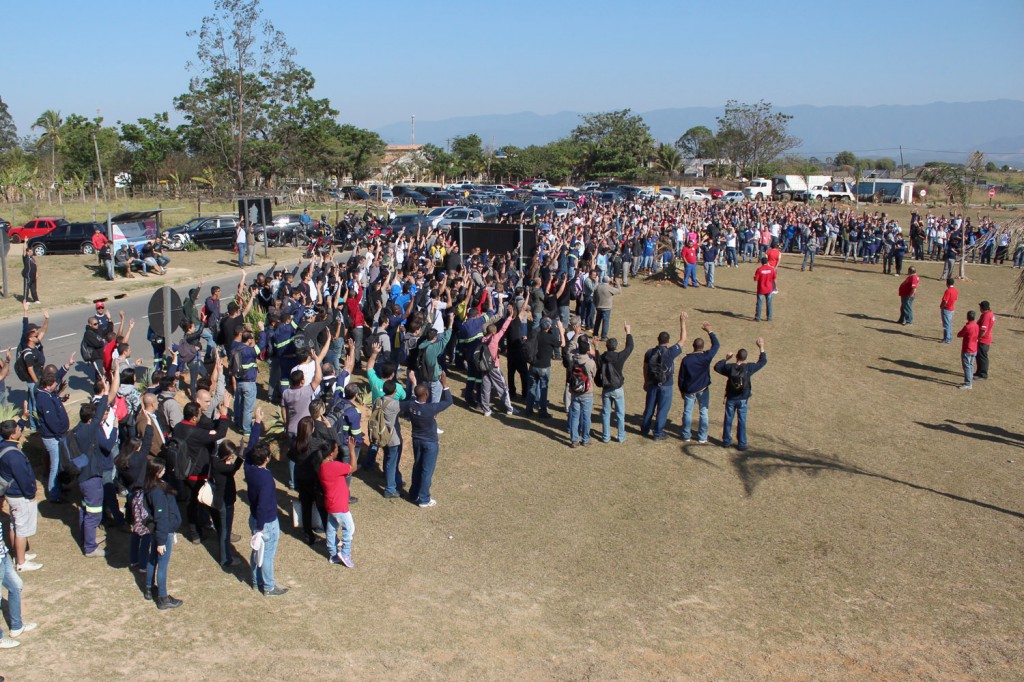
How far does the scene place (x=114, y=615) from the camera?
691 cm

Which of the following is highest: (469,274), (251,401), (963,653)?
(469,274)

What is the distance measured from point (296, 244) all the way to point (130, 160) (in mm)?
36202

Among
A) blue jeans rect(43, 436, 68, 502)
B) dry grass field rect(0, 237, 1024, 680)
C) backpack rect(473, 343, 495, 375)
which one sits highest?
backpack rect(473, 343, 495, 375)

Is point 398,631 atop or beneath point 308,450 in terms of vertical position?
beneath

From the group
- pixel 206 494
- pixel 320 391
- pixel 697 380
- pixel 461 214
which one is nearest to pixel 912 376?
pixel 697 380

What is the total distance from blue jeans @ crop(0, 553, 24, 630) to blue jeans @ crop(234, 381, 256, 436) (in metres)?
4.48

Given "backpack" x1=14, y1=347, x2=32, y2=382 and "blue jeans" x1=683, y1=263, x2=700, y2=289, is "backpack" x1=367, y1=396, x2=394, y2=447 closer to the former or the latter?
"backpack" x1=14, y1=347, x2=32, y2=382

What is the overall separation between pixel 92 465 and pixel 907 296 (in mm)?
17915

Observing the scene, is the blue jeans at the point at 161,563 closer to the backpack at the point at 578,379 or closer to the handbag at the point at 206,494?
the handbag at the point at 206,494

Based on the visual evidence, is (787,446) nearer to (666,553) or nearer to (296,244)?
(666,553)

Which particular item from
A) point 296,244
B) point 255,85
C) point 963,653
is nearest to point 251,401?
point 963,653

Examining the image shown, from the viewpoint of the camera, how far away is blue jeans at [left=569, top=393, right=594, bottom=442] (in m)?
11.3

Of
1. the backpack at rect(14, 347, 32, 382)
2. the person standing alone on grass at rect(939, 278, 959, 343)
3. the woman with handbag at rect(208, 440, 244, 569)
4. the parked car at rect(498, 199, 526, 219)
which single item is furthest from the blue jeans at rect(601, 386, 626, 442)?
the parked car at rect(498, 199, 526, 219)

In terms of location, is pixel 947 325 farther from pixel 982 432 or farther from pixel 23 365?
pixel 23 365
